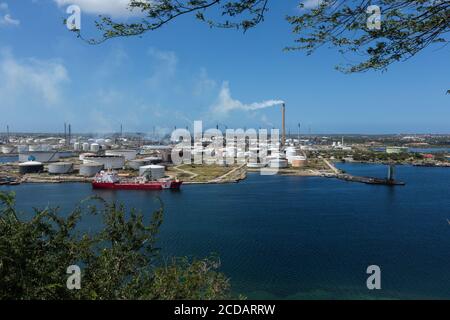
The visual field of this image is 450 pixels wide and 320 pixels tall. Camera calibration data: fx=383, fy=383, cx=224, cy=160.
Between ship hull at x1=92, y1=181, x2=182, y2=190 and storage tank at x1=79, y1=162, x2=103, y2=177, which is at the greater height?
storage tank at x1=79, y1=162, x2=103, y2=177

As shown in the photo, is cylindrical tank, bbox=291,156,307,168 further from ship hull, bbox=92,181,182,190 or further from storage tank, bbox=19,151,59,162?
storage tank, bbox=19,151,59,162

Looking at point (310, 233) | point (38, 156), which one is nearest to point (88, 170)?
point (38, 156)

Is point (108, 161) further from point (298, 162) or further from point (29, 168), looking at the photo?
point (298, 162)

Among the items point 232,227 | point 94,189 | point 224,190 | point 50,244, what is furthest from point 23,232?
point 94,189

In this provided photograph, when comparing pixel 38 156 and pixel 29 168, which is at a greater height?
pixel 38 156

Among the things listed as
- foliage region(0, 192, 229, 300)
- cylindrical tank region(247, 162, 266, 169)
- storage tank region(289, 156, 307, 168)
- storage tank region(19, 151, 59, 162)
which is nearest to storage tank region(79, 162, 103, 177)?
storage tank region(19, 151, 59, 162)

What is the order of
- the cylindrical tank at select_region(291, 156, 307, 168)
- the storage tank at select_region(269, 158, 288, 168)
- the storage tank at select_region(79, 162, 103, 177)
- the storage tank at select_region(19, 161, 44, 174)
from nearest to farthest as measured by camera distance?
the storage tank at select_region(79, 162, 103, 177)
the storage tank at select_region(19, 161, 44, 174)
the storage tank at select_region(269, 158, 288, 168)
the cylindrical tank at select_region(291, 156, 307, 168)

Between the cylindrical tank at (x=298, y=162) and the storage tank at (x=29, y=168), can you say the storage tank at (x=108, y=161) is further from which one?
the cylindrical tank at (x=298, y=162)
